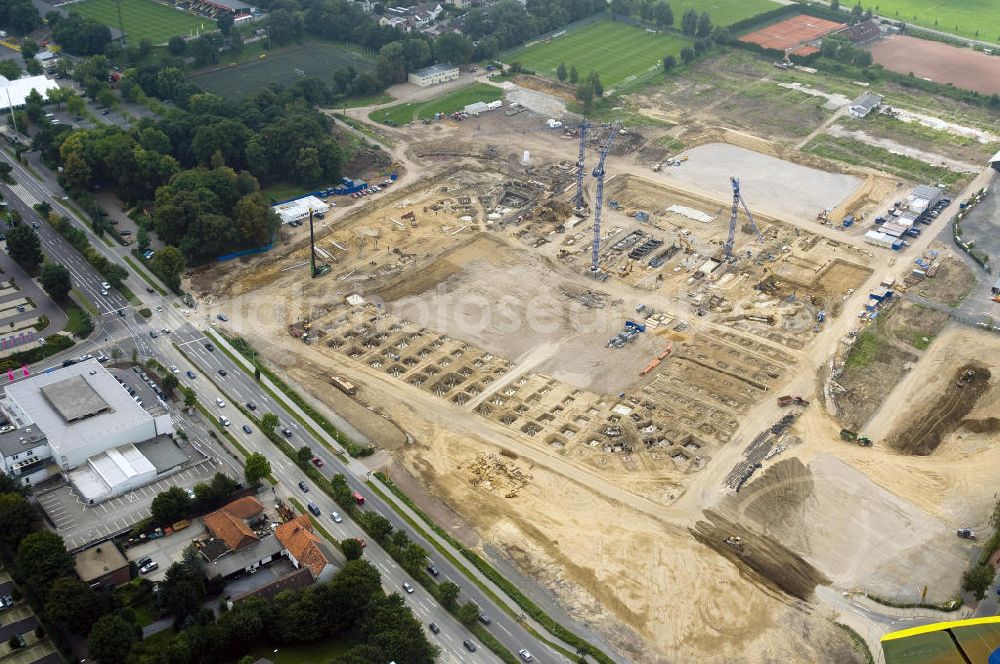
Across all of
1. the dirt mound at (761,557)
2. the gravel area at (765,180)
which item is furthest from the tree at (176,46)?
the dirt mound at (761,557)

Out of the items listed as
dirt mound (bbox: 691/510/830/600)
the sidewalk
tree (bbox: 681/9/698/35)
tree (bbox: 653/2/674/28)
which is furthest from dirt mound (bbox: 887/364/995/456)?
tree (bbox: 653/2/674/28)

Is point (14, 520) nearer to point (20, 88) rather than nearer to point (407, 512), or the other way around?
point (407, 512)

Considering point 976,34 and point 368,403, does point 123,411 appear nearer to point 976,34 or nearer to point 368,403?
point 368,403

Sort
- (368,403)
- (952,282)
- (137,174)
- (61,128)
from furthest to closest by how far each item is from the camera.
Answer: (61,128) → (137,174) → (952,282) → (368,403)

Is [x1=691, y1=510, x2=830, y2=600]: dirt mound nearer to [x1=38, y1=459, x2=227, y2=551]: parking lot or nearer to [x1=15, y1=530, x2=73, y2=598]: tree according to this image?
[x1=38, y1=459, x2=227, y2=551]: parking lot

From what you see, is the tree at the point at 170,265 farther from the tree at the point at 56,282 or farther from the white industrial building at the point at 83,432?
the white industrial building at the point at 83,432

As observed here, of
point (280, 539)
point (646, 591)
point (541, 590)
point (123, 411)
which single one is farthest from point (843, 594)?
point (123, 411)

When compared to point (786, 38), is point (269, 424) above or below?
below

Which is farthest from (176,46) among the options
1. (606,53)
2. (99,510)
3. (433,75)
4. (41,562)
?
(41,562)
